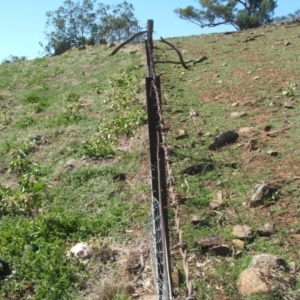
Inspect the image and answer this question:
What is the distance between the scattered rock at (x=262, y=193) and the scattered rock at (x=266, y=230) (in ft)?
1.51

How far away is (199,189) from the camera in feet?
17.1

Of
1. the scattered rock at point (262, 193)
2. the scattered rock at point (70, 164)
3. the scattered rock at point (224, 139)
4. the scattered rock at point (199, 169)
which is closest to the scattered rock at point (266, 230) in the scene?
the scattered rock at point (262, 193)

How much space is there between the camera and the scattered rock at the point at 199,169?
18.4 ft

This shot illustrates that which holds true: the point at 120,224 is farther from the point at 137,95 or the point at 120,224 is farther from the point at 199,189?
the point at 137,95

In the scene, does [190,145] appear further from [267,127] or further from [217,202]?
[217,202]

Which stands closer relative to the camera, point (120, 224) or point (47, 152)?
point (120, 224)

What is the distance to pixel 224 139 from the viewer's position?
642cm

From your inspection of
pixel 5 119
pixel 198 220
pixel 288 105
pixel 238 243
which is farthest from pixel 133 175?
pixel 5 119

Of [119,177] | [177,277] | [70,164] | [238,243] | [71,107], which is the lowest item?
[177,277]

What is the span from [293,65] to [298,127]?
4.07m

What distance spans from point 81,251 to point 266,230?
163 cm

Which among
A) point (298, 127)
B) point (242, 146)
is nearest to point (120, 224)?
point (242, 146)

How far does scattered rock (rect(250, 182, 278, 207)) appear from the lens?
471 cm

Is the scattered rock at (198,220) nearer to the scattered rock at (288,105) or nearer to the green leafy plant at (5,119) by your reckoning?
the scattered rock at (288,105)
